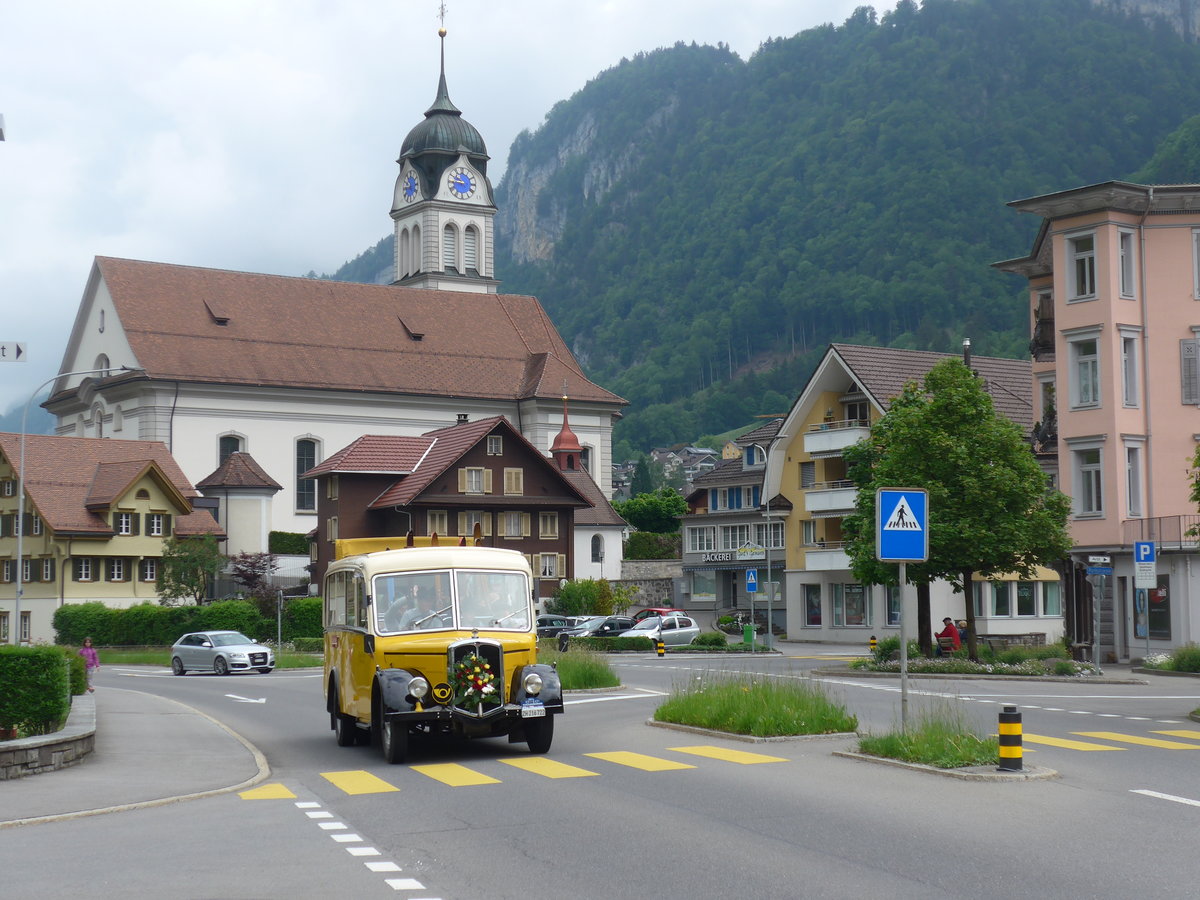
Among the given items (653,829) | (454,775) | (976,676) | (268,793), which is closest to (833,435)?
(976,676)

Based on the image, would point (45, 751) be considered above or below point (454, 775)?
above

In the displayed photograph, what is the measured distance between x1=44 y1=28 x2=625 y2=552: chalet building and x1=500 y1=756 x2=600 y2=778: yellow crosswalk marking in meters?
59.4

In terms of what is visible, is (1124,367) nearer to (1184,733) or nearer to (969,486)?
(969,486)

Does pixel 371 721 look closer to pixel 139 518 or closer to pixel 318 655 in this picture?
pixel 318 655

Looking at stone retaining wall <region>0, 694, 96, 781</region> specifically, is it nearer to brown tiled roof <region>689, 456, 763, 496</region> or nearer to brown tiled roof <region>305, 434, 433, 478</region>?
brown tiled roof <region>305, 434, 433, 478</region>

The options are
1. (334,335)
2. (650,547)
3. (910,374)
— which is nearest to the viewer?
(910,374)

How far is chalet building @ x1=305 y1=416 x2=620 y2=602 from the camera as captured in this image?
64.6 m

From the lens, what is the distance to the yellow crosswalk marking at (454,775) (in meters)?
15.4

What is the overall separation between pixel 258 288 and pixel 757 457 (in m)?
29.8

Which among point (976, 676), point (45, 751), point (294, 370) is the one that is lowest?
point (976, 676)

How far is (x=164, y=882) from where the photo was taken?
10.0 m

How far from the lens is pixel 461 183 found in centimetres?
10800

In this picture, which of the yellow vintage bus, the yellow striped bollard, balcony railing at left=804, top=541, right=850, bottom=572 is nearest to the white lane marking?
the yellow striped bollard

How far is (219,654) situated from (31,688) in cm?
2917
